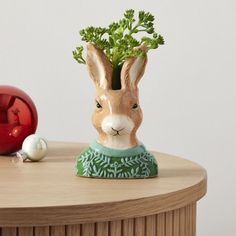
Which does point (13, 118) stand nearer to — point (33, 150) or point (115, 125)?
point (33, 150)

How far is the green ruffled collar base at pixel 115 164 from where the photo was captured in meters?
1.72

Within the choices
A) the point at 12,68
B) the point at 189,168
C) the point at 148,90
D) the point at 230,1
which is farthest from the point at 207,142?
the point at 189,168

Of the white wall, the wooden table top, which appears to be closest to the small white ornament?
the wooden table top

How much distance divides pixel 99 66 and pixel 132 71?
0.07 m

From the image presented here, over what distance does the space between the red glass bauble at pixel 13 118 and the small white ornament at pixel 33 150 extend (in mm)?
77

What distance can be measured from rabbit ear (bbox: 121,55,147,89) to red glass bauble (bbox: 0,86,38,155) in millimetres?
382

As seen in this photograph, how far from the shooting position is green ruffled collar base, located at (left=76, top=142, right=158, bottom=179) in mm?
1724

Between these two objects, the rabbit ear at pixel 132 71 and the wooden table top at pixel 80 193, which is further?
the rabbit ear at pixel 132 71

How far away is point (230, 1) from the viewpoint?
2.76 meters

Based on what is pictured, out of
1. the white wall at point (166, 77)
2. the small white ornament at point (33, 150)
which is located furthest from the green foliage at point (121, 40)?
the white wall at point (166, 77)

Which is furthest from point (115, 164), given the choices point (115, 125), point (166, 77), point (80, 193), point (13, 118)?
point (166, 77)

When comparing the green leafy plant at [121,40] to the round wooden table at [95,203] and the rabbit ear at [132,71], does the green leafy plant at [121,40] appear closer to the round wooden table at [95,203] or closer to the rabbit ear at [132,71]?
the rabbit ear at [132,71]

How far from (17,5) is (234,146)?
0.90 metres

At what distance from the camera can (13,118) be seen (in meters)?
2.02
